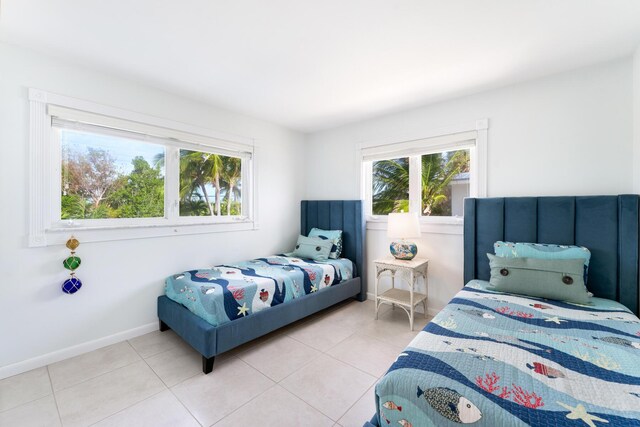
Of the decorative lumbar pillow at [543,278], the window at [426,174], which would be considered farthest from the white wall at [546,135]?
the decorative lumbar pillow at [543,278]

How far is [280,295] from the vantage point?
2521mm

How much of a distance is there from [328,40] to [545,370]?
2.23 m

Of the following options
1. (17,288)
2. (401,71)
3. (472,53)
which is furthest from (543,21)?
(17,288)

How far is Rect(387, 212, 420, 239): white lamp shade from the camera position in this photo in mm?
2852

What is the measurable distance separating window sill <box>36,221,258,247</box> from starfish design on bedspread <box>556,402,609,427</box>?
3.07 m

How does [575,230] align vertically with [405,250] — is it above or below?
above

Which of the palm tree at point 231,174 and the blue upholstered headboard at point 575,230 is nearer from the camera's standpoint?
the blue upholstered headboard at point 575,230

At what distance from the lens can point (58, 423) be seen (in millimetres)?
1525

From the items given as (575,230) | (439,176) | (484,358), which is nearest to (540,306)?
(575,230)

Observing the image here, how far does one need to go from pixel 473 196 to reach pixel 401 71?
4.87ft

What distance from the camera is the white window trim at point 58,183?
2.05 m

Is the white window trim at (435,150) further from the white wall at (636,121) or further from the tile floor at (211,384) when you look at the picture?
the tile floor at (211,384)

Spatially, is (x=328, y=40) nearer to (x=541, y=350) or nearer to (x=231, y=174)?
(x=231, y=174)

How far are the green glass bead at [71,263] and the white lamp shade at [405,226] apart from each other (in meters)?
2.88
